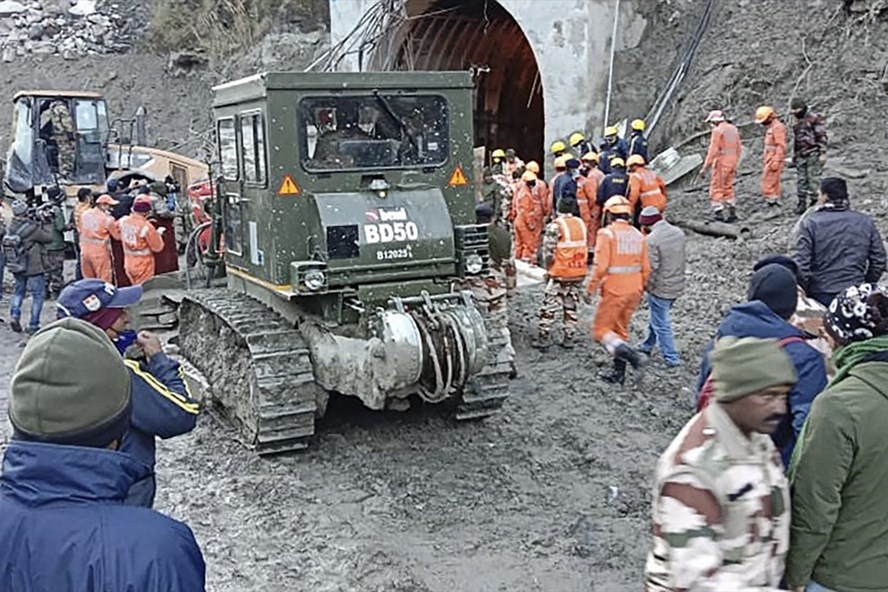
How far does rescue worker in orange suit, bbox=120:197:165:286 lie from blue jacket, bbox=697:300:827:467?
8154 millimetres

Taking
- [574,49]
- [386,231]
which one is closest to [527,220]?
[574,49]

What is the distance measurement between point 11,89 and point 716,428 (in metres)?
28.8

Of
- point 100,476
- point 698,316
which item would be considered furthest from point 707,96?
point 100,476

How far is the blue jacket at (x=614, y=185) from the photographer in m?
13.1

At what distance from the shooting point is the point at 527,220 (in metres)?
14.1

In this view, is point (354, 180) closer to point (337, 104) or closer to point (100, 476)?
point (337, 104)

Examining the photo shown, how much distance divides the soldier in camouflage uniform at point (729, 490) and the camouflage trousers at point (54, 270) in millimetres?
11042

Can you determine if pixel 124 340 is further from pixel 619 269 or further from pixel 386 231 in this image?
pixel 619 269

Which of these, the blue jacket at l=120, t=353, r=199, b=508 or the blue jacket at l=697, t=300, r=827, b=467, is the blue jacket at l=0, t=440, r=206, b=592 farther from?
the blue jacket at l=697, t=300, r=827, b=467

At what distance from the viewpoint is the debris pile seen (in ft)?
92.4

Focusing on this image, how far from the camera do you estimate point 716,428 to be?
2.87 metres

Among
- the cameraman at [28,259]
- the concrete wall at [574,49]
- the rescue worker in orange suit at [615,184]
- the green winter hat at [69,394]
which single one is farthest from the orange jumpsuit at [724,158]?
the green winter hat at [69,394]

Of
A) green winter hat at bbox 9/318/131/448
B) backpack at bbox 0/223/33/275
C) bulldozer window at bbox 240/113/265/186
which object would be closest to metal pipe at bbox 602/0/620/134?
backpack at bbox 0/223/33/275

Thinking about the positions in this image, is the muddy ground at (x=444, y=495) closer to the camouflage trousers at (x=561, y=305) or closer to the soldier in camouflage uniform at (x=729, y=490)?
the camouflage trousers at (x=561, y=305)
